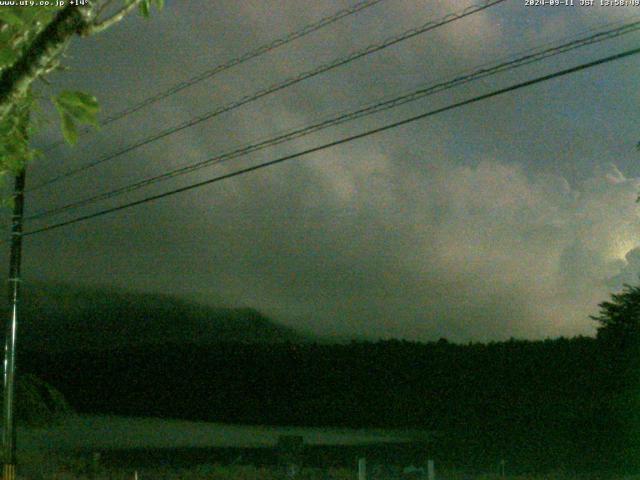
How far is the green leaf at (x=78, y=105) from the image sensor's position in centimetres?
407

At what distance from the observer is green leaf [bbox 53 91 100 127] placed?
4.07 metres

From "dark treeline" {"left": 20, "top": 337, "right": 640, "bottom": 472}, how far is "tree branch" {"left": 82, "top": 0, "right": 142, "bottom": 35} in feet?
106

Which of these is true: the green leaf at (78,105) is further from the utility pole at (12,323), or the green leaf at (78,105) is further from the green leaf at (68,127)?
the utility pole at (12,323)

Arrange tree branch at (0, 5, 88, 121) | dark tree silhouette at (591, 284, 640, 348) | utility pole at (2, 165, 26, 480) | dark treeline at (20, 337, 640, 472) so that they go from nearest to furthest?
tree branch at (0, 5, 88, 121) → utility pole at (2, 165, 26, 480) → dark tree silhouette at (591, 284, 640, 348) → dark treeline at (20, 337, 640, 472)

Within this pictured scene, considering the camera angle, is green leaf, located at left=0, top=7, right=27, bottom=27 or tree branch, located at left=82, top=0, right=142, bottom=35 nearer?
green leaf, located at left=0, top=7, right=27, bottom=27

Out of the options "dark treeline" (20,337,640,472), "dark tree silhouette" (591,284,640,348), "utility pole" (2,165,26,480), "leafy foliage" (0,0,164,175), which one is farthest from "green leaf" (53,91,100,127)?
"dark treeline" (20,337,640,472)

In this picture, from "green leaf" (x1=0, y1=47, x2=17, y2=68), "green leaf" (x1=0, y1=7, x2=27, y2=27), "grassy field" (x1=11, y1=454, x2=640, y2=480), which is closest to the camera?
"green leaf" (x1=0, y1=7, x2=27, y2=27)

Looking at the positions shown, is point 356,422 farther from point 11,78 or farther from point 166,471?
point 11,78

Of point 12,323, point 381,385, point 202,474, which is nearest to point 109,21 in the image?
point 12,323

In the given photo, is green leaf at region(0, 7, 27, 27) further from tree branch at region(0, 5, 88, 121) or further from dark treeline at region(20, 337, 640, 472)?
dark treeline at region(20, 337, 640, 472)

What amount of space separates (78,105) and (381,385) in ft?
198

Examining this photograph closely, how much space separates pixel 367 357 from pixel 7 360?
44.6m

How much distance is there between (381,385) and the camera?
63094 millimetres

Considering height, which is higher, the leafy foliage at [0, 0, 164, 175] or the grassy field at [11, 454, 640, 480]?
the leafy foliage at [0, 0, 164, 175]
